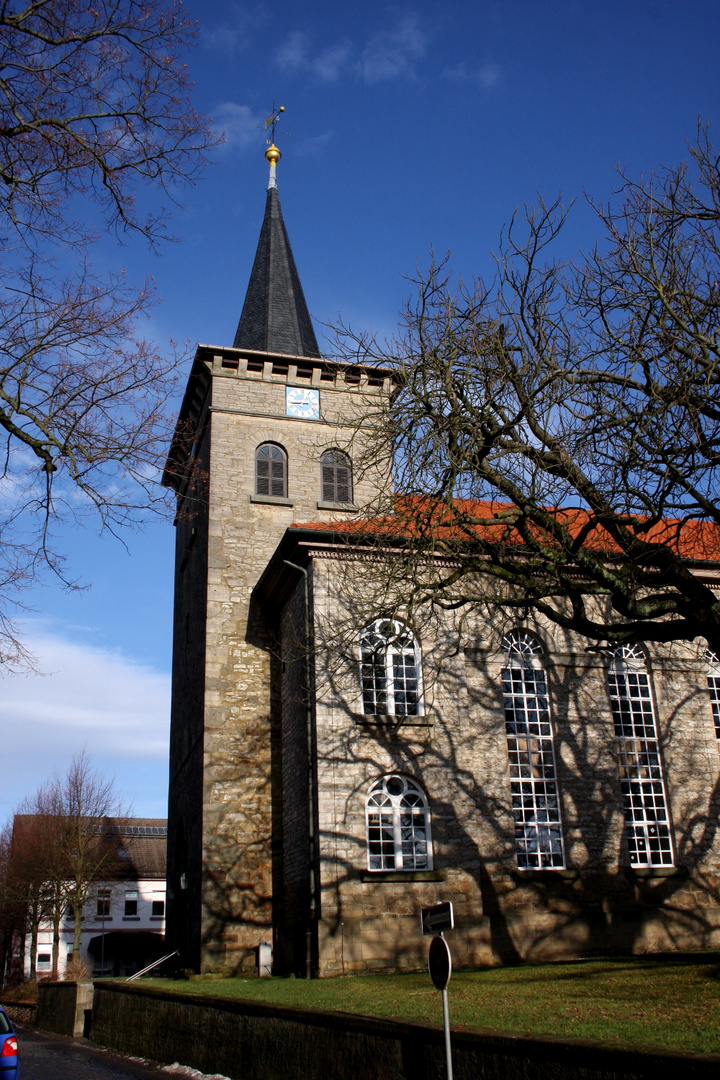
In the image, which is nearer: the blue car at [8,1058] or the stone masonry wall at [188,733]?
the blue car at [8,1058]

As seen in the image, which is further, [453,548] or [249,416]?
[249,416]

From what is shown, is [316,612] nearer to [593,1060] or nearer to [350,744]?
[350,744]

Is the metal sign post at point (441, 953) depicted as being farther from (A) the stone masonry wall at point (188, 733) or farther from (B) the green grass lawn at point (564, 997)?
(A) the stone masonry wall at point (188, 733)

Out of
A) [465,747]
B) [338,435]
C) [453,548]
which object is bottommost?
[465,747]

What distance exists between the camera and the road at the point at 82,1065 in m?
12.8

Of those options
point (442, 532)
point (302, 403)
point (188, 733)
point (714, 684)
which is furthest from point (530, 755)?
point (302, 403)

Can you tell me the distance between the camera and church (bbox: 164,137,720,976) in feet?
55.7

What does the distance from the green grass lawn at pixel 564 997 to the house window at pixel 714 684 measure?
24.3 feet

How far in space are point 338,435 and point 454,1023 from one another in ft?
58.3

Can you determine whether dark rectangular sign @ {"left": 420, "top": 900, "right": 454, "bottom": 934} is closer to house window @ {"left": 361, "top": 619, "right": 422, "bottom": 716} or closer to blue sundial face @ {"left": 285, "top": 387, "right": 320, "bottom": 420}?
house window @ {"left": 361, "top": 619, "right": 422, "bottom": 716}

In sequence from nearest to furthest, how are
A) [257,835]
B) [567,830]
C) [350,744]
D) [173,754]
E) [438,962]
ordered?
[438,962] < [350,744] < [567,830] < [257,835] < [173,754]

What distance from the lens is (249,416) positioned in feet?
79.5

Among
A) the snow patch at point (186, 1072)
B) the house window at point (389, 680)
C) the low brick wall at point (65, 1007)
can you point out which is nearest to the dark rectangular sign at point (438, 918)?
the snow patch at point (186, 1072)

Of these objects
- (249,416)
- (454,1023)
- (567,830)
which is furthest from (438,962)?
(249,416)
